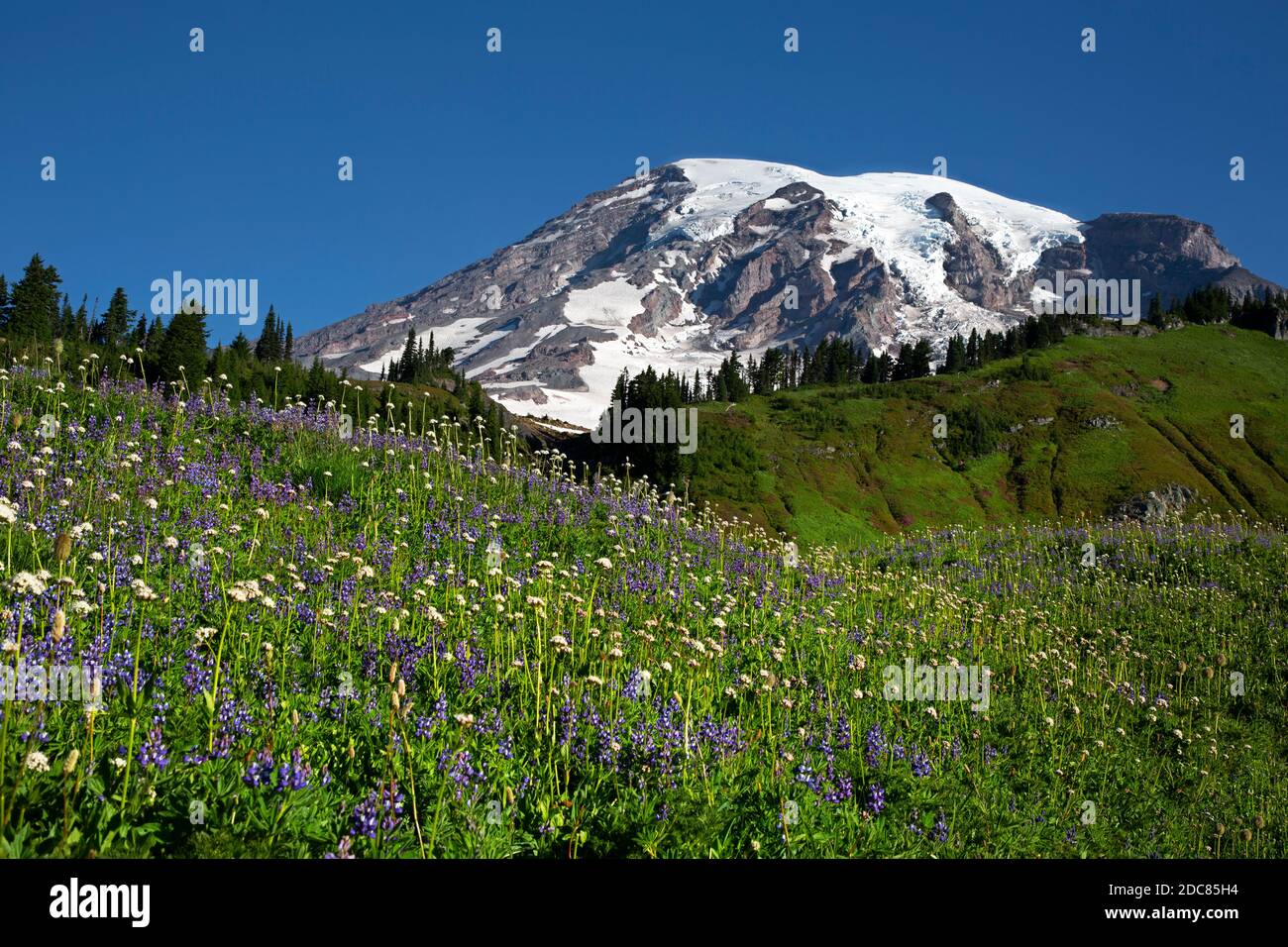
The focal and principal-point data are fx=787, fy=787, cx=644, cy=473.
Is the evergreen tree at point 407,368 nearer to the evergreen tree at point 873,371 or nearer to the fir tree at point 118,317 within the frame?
the fir tree at point 118,317

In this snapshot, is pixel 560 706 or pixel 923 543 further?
pixel 923 543

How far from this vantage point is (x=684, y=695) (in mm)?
7574

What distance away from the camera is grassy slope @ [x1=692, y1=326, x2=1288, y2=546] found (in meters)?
78.4

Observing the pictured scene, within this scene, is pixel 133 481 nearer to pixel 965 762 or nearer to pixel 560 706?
pixel 560 706

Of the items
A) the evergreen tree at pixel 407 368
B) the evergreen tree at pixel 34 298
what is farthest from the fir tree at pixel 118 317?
the evergreen tree at pixel 407 368

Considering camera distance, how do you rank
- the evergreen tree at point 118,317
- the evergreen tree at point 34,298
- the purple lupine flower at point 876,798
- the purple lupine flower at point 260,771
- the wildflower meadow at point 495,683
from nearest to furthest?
the purple lupine flower at point 260,771, the wildflower meadow at point 495,683, the purple lupine flower at point 876,798, the evergreen tree at point 34,298, the evergreen tree at point 118,317

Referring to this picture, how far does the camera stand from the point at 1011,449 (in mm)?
100562

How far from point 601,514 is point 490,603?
6.45m

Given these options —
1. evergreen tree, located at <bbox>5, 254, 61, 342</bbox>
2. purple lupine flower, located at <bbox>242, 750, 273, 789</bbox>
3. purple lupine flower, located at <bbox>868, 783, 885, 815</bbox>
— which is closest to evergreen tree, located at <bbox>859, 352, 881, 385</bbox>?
evergreen tree, located at <bbox>5, 254, 61, 342</bbox>

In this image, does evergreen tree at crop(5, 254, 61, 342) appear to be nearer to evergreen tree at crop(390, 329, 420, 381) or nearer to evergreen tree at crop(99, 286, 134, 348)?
evergreen tree at crop(99, 286, 134, 348)

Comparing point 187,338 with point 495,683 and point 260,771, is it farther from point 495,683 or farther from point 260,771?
point 260,771

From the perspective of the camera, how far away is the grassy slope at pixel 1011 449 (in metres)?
78.4

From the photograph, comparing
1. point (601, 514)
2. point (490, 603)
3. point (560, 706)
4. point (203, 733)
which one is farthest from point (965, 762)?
point (601, 514)

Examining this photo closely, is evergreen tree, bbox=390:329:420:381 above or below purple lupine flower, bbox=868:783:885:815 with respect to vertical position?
above
